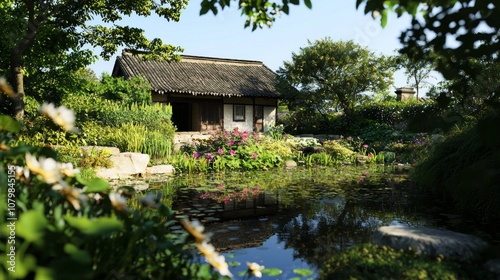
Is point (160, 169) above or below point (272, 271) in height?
above

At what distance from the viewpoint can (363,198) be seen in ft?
24.6

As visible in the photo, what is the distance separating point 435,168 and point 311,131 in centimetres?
1734

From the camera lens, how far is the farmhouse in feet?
71.8

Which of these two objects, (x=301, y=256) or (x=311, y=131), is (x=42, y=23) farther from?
(x=311, y=131)

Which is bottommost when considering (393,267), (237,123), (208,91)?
(393,267)

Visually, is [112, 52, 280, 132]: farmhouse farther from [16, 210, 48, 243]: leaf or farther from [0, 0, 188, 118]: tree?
[16, 210, 48, 243]: leaf

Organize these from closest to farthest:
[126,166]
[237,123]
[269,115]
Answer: [126,166] < [237,123] < [269,115]

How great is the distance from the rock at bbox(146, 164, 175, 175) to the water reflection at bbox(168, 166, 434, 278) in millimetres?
1995

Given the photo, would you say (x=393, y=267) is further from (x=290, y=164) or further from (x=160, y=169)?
(x=290, y=164)

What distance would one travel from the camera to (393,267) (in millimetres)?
2795

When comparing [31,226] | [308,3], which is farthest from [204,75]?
[31,226]

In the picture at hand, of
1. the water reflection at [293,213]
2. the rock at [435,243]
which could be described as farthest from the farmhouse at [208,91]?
the rock at [435,243]

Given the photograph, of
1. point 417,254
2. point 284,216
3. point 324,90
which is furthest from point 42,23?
point 324,90

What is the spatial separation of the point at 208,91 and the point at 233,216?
16.8m
